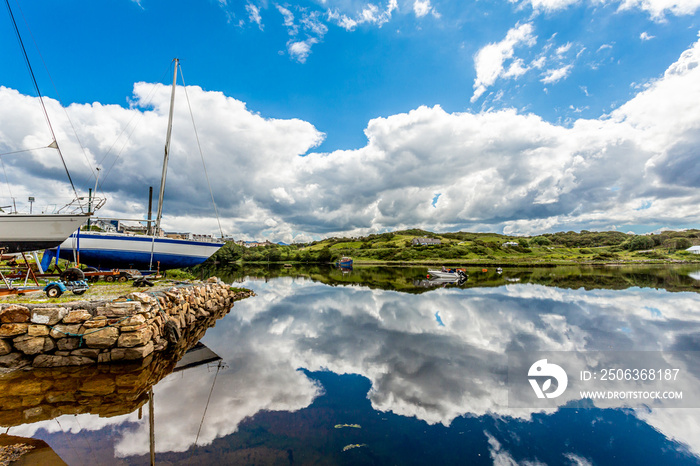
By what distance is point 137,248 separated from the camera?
25328 millimetres

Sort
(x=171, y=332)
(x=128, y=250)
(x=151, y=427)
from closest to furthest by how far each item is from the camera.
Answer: (x=151, y=427)
(x=171, y=332)
(x=128, y=250)

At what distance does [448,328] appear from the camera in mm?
15844

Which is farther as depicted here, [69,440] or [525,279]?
[525,279]

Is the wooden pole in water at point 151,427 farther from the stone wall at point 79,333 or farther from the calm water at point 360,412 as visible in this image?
the stone wall at point 79,333

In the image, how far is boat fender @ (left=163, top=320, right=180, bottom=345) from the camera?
12164 millimetres

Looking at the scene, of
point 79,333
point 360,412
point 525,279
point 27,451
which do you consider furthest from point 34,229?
point 525,279

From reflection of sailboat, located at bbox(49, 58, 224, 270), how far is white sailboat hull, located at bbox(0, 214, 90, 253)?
8.29 metres

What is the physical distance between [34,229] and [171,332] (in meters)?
11.7

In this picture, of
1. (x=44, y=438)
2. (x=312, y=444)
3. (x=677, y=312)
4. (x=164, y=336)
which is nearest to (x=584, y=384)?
(x=312, y=444)

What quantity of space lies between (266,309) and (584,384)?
1862 cm

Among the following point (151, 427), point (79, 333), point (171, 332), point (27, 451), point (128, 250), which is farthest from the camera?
point (128, 250)

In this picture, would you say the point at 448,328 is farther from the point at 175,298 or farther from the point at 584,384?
the point at 175,298

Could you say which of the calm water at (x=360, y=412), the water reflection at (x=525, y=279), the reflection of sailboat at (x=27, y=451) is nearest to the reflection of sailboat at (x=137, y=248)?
the calm water at (x=360, y=412)

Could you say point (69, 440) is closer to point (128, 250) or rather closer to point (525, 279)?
point (128, 250)
